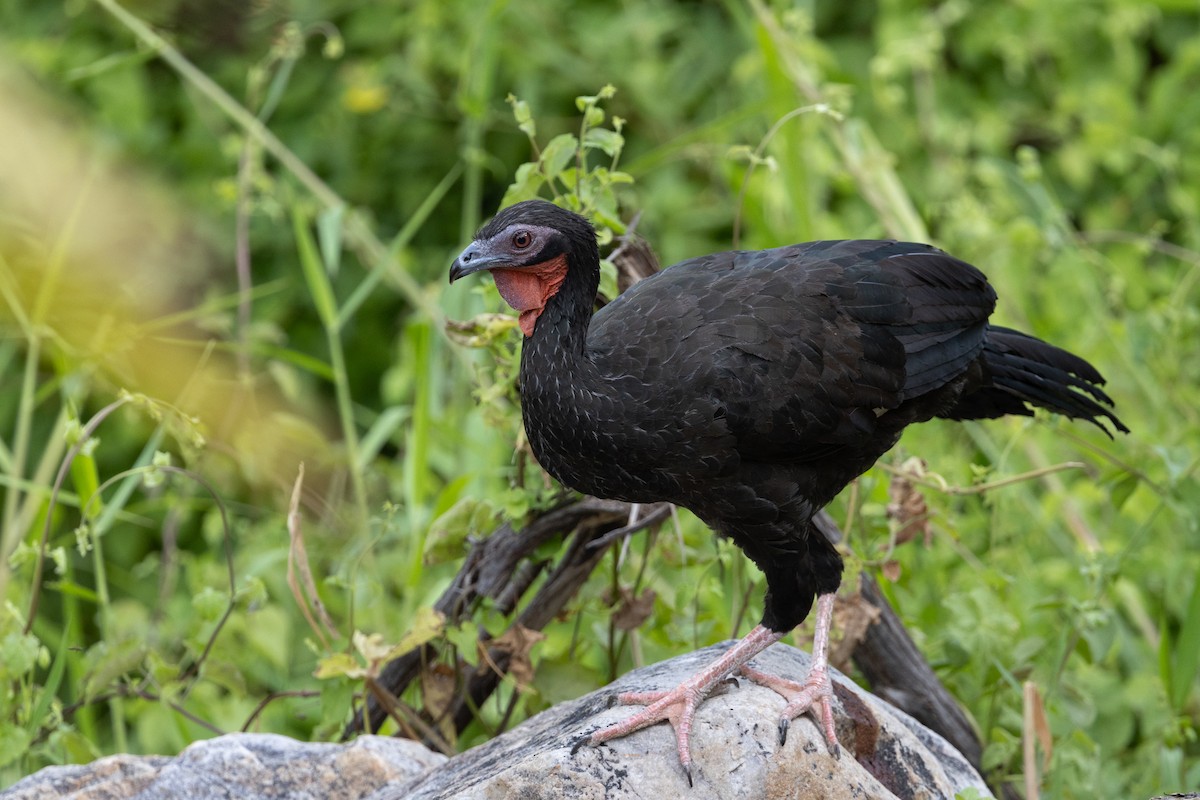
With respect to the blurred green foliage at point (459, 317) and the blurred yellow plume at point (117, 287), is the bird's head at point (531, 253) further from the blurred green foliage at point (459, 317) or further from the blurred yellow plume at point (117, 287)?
the blurred yellow plume at point (117, 287)

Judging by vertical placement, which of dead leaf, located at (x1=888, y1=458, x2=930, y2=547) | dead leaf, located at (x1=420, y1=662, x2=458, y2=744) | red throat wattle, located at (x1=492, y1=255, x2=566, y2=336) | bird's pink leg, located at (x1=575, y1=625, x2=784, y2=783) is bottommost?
dead leaf, located at (x1=420, y1=662, x2=458, y2=744)

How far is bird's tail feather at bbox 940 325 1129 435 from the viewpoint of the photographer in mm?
3402

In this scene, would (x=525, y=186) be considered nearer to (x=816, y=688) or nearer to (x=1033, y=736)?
(x=816, y=688)

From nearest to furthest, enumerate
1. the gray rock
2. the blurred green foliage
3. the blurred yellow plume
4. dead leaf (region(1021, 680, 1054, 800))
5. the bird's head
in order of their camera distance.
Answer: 1. the gray rock
2. the bird's head
3. dead leaf (region(1021, 680, 1054, 800))
4. the blurred green foliage
5. the blurred yellow plume

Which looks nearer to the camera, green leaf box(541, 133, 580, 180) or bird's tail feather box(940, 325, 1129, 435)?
green leaf box(541, 133, 580, 180)

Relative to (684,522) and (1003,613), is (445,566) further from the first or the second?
(1003,613)

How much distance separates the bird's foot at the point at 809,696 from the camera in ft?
9.20

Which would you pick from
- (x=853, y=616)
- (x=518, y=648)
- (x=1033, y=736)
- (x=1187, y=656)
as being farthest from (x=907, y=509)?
(x=518, y=648)

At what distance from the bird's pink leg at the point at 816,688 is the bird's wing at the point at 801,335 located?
403 mm

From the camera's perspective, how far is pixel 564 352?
2836mm

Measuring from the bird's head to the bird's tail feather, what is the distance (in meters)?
1.08

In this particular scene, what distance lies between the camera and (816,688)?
2.90 m

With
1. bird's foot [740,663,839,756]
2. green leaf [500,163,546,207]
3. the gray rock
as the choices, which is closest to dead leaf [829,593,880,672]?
the gray rock

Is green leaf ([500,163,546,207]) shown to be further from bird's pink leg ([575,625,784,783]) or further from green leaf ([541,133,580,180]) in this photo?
bird's pink leg ([575,625,784,783])
